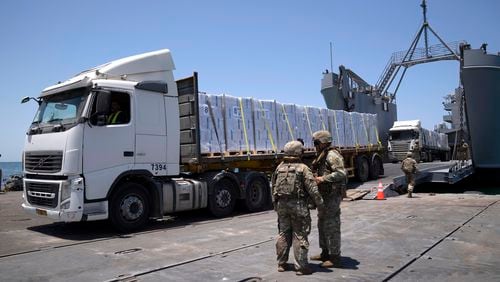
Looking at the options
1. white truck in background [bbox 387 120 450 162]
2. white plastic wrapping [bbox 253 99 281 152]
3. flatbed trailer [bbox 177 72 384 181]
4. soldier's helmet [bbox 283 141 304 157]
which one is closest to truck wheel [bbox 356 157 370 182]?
flatbed trailer [bbox 177 72 384 181]

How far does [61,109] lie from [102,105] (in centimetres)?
102

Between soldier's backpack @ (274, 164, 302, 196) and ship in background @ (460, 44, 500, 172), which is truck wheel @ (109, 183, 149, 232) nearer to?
soldier's backpack @ (274, 164, 302, 196)

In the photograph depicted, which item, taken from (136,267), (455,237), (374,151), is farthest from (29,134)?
(374,151)

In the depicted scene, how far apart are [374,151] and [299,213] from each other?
48.9 ft

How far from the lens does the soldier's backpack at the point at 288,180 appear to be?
518 centimetres

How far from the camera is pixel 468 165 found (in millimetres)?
21641

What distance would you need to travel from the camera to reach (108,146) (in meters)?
8.38

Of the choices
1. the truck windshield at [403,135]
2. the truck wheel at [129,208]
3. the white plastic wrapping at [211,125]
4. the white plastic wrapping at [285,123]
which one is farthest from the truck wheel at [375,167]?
the truck windshield at [403,135]

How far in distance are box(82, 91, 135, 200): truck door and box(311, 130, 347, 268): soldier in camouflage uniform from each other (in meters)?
4.55

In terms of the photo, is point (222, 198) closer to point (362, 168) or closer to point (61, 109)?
point (61, 109)

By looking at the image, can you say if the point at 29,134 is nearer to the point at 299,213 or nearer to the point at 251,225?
the point at 251,225

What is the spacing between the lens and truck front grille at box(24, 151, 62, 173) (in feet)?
26.2

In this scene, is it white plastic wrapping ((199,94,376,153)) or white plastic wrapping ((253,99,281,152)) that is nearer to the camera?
white plastic wrapping ((199,94,376,153))

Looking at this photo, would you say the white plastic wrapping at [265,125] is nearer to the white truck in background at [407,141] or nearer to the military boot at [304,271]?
the military boot at [304,271]
